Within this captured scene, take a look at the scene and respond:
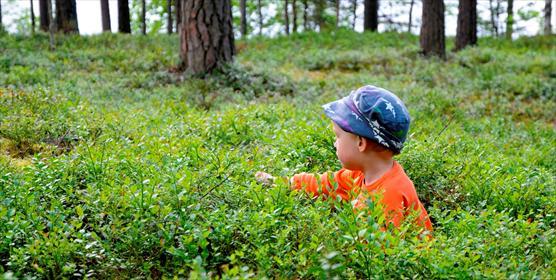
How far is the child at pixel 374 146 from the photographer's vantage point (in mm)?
3895

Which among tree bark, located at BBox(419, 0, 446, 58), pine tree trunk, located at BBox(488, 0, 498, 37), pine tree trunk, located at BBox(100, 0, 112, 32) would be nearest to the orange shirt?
tree bark, located at BBox(419, 0, 446, 58)

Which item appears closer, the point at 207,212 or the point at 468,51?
the point at 207,212

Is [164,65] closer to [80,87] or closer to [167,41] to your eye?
[80,87]

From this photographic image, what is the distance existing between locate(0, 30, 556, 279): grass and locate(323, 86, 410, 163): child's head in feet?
2.03

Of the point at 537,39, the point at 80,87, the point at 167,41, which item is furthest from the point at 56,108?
the point at 537,39

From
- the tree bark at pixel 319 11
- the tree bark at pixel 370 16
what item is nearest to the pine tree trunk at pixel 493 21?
the tree bark at pixel 319 11

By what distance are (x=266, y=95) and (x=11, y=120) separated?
5.24 m

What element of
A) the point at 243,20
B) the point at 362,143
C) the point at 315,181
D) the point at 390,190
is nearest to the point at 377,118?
the point at 362,143

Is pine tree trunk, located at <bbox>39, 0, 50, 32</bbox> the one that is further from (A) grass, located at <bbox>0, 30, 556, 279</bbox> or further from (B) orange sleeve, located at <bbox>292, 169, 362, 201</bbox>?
(B) orange sleeve, located at <bbox>292, 169, 362, 201</bbox>

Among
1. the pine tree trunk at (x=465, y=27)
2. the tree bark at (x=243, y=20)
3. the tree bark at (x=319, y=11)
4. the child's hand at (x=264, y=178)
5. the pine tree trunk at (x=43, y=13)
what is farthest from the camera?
the tree bark at (x=319, y=11)

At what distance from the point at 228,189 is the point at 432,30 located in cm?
1364

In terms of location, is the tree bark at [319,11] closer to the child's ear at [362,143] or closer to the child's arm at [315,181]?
the child's arm at [315,181]

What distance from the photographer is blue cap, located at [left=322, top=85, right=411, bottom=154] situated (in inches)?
153

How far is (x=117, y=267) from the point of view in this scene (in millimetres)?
3131
